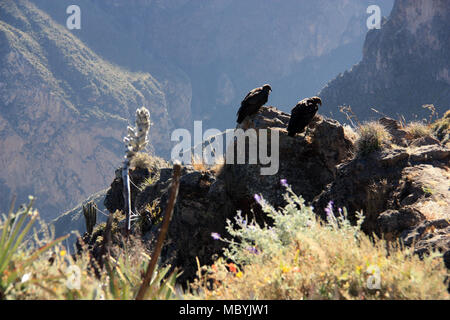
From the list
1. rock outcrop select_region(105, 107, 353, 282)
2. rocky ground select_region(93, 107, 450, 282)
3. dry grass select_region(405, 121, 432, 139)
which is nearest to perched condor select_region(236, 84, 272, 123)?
rocky ground select_region(93, 107, 450, 282)

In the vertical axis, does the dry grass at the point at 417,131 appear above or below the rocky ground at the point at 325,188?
above

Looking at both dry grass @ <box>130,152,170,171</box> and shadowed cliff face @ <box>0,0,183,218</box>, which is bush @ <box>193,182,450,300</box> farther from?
shadowed cliff face @ <box>0,0,183,218</box>

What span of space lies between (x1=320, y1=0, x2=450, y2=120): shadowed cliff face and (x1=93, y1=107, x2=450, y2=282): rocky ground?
6150 centimetres

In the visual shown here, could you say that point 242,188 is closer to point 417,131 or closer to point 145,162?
point 417,131

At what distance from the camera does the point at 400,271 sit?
2389mm

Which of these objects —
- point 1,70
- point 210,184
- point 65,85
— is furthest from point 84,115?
point 210,184

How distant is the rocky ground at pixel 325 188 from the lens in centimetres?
477

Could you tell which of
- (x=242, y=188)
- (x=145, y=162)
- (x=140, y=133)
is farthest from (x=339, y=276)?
(x=145, y=162)

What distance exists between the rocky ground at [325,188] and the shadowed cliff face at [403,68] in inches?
2421

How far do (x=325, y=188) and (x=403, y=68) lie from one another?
83.4 meters

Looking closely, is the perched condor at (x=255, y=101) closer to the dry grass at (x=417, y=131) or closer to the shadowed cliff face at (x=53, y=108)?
the dry grass at (x=417, y=131)

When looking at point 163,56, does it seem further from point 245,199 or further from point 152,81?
point 245,199

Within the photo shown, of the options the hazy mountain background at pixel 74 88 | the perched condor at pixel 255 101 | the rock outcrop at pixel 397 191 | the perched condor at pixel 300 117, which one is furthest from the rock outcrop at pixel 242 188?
the hazy mountain background at pixel 74 88
